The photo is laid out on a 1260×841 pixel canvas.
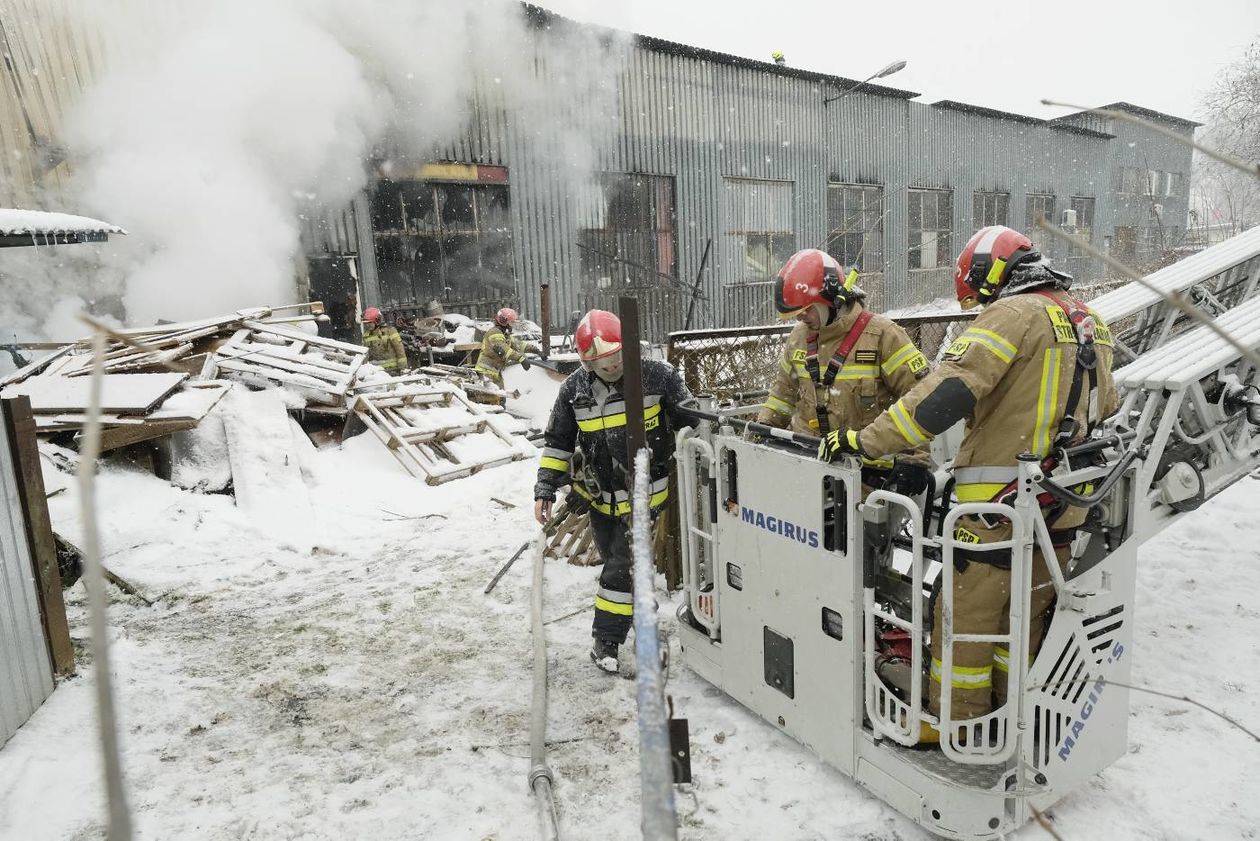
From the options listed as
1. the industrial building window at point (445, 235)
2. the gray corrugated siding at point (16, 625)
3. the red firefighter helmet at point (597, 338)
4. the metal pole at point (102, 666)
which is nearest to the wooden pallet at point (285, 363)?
the industrial building window at point (445, 235)

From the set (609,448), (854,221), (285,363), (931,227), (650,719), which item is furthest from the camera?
(931,227)

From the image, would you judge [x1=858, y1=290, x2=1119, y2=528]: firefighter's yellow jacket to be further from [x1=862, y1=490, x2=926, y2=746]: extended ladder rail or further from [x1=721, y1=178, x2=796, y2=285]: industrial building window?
[x1=721, y1=178, x2=796, y2=285]: industrial building window

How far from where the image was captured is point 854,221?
66.4ft

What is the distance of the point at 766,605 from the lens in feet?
11.4

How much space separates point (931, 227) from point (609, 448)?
2140 centimetres

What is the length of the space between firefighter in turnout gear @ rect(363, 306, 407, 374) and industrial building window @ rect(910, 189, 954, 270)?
16.3 m

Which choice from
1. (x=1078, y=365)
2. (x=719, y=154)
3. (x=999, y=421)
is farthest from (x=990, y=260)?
(x=719, y=154)

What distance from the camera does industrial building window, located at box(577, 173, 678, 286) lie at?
1530cm

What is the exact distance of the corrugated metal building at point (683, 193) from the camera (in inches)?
532

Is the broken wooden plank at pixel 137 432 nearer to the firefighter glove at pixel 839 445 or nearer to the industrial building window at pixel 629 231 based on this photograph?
the firefighter glove at pixel 839 445

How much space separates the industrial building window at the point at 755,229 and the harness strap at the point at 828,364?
13732 millimetres

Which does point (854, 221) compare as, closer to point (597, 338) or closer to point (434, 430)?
point (434, 430)

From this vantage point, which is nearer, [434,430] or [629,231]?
[434,430]

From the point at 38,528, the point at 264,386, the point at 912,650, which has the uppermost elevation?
the point at 264,386
